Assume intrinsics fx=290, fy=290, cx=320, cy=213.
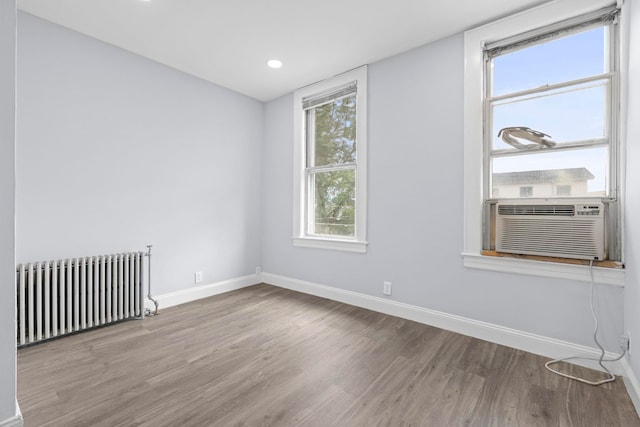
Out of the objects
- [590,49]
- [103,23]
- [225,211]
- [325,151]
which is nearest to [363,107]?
[325,151]

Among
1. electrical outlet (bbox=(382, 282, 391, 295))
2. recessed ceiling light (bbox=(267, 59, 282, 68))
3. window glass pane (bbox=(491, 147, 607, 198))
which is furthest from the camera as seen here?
recessed ceiling light (bbox=(267, 59, 282, 68))

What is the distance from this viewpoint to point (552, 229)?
210cm

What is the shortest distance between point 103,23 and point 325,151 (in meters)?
2.42

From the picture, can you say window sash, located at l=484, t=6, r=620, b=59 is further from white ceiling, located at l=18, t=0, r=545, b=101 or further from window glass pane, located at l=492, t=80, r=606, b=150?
window glass pane, located at l=492, t=80, r=606, b=150

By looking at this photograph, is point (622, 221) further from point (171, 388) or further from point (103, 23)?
point (103, 23)

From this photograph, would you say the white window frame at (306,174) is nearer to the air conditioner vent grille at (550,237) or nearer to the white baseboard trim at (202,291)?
the white baseboard trim at (202,291)

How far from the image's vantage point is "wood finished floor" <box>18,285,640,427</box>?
1.51m

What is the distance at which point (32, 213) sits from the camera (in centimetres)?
234

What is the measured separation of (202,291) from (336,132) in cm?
252

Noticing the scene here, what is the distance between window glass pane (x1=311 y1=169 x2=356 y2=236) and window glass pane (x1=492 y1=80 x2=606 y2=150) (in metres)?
1.57

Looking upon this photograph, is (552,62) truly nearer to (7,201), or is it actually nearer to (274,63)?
(274,63)

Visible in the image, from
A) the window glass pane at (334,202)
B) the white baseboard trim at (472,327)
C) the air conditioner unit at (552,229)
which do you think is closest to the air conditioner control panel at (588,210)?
the air conditioner unit at (552,229)

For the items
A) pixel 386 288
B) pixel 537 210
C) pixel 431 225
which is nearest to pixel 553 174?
pixel 537 210

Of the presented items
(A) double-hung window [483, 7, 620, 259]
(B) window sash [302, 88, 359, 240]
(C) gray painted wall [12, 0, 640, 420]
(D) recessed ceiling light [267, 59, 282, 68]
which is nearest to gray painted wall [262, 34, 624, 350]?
(C) gray painted wall [12, 0, 640, 420]
